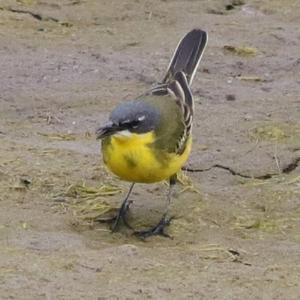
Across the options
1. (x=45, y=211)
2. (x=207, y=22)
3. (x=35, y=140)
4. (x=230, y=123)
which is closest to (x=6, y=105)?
(x=35, y=140)

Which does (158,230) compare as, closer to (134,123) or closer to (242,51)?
(134,123)

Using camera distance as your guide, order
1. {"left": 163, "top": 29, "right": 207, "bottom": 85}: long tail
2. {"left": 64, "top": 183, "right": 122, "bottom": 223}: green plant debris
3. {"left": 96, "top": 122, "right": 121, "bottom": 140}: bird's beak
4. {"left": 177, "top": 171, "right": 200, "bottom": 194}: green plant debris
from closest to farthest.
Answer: {"left": 96, "top": 122, "right": 121, "bottom": 140}: bird's beak
{"left": 64, "top": 183, "right": 122, "bottom": 223}: green plant debris
{"left": 177, "top": 171, "right": 200, "bottom": 194}: green plant debris
{"left": 163, "top": 29, "right": 207, "bottom": 85}: long tail

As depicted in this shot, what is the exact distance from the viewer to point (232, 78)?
37.9 feet

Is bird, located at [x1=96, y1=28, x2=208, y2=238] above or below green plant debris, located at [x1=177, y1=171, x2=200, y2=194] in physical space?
above

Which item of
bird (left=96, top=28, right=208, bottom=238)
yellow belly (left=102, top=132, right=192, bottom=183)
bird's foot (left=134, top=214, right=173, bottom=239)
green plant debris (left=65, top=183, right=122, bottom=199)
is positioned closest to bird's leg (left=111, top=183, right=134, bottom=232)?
bird (left=96, top=28, right=208, bottom=238)

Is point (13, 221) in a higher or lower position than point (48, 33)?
higher

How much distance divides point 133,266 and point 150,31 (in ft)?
20.1

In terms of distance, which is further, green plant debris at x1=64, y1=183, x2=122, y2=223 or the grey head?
green plant debris at x1=64, y1=183, x2=122, y2=223

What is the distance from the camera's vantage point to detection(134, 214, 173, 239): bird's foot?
795 centimetres

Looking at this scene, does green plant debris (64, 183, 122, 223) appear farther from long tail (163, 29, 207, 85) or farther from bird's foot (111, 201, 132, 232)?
long tail (163, 29, 207, 85)

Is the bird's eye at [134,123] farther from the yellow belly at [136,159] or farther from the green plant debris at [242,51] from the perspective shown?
the green plant debris at [242,51]

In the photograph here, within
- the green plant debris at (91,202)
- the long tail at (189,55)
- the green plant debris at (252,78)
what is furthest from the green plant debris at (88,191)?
the green plant debris at (252,78)

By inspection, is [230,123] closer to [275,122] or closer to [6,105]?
[275,122]

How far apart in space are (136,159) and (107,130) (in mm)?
294
